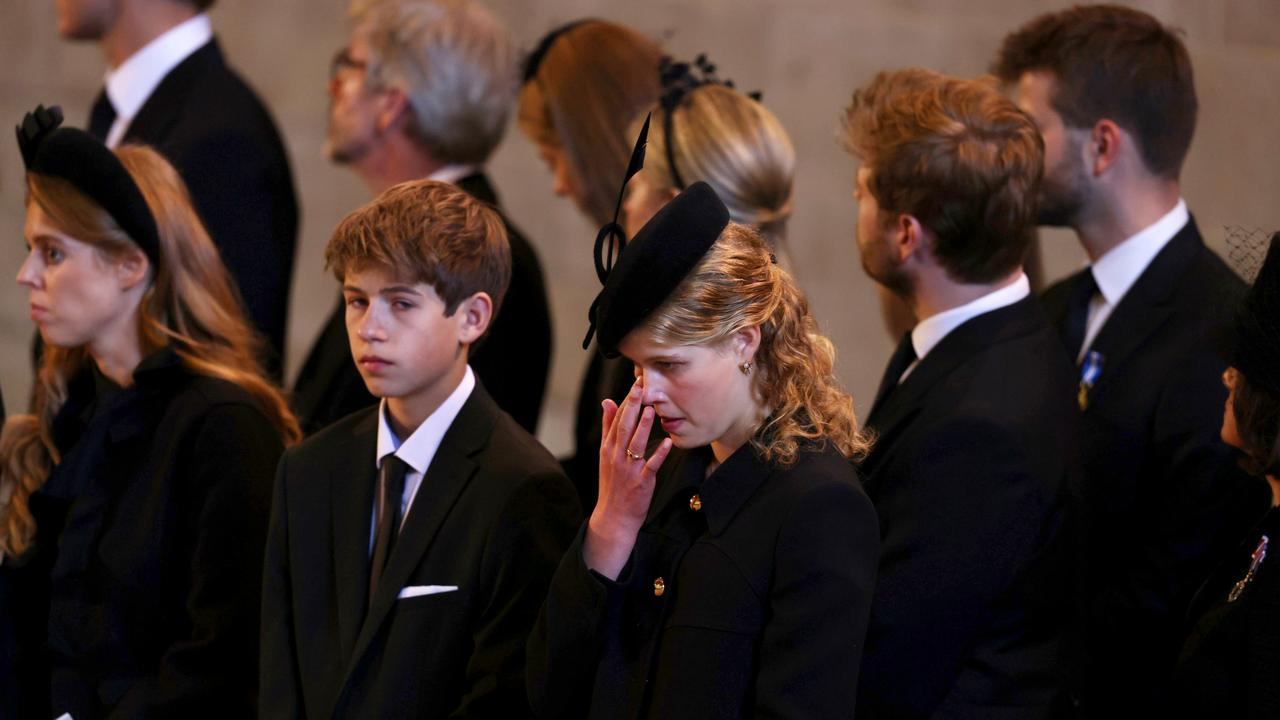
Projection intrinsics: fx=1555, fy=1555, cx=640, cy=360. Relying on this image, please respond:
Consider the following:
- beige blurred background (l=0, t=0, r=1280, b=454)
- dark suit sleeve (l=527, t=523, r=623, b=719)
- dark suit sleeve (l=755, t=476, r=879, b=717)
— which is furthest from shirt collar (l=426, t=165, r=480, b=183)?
dark suit sleeve (l=755, t=476, r=879, b=717)

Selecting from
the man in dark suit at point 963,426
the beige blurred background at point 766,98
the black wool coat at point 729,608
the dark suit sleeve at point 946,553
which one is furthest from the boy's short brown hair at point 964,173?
the beige blurred background at point 766,98

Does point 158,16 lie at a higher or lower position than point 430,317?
higher

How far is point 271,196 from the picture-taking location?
4305 millimetres

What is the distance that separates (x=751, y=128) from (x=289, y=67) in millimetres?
3762

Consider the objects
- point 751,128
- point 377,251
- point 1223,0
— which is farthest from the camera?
point 1223,0

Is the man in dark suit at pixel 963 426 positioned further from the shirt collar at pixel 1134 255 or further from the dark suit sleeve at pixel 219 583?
the dark suit sleeve at pixel 219 583

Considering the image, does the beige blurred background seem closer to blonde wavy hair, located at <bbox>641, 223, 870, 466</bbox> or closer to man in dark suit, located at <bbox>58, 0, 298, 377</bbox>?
man in dark suit, located at <bbox>58, 0, 298, 377</bbox>

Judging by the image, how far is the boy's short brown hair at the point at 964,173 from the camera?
3006 millimetres

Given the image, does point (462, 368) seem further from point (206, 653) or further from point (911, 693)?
point (911, 693)

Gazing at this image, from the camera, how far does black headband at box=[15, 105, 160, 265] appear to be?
10.3ft

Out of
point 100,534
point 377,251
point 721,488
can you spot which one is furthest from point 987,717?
point 100,534

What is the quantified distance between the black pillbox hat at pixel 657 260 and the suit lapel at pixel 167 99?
238 centimetres

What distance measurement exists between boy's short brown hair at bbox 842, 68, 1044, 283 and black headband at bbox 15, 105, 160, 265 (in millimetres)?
1483

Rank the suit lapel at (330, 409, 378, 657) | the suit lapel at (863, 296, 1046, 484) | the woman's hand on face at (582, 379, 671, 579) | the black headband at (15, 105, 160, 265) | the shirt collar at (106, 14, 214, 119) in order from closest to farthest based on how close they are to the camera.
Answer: the woman's hand on face at (582, 379, 671, 579) < the suit lapel at (330, 409, 378, 657) < the suit lapel at (863, 296, 1046, 484) < the black headband at (15, 105, 160, 265) < the shirt collar at (106, 14, 214, 119)
